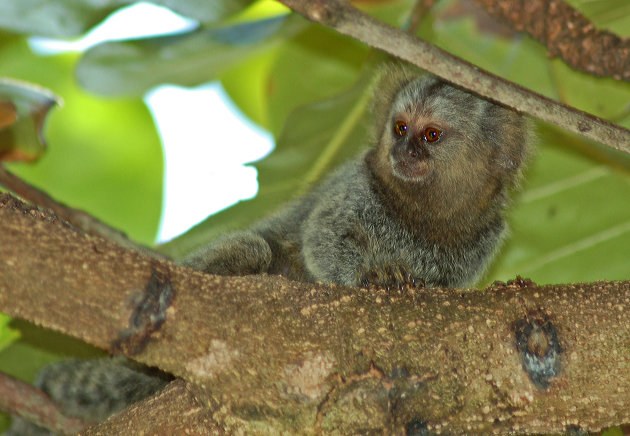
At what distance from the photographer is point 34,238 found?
1774mm

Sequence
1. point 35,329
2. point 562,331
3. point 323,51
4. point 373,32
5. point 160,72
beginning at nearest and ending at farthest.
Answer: point 373,32 → point 562,331 → point 35,329 → point 160,72 → point 323,51

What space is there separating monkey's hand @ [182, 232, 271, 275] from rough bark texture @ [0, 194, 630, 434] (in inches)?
39.9

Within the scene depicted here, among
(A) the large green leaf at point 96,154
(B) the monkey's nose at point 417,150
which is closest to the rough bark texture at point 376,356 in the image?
(B) the monkey's nose at point 417,150

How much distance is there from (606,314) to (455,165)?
1.51 meters

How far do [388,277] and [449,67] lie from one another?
0.96 m

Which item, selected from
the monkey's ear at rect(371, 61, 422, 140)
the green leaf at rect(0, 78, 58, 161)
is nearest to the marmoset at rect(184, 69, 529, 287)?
the monkey's ear at rect(371, 61, 422, 140)

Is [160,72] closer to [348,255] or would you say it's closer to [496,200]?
[348,255]

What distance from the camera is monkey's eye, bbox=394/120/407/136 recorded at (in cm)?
342

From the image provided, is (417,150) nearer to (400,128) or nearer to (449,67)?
(400,128)

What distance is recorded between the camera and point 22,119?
3.30 m

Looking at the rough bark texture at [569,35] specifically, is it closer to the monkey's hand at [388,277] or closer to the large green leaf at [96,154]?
the monkey's hand at [388,277]

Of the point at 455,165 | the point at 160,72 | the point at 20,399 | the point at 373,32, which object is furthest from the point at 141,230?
the point at 373,32

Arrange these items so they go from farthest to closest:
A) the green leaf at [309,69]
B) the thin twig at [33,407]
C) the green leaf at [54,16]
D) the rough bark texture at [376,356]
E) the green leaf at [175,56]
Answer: the green leaf at [309,69] < the green leaf at [175,56] < the green leaf at [54,16] < the thin twig at [33,407] < the rough bark texture at [376,356]

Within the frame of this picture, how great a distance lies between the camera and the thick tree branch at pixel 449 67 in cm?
190
